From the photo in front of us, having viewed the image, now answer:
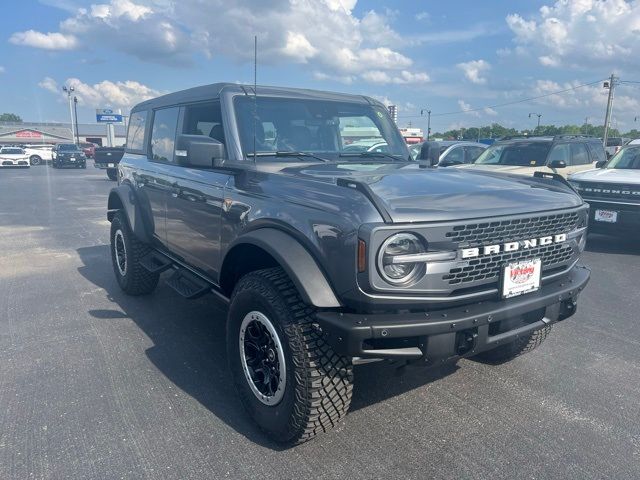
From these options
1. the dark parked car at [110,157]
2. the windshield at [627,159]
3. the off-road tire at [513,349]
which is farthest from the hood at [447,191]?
the windshield at [627,159]

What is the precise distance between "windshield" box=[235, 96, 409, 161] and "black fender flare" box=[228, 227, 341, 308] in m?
1.02

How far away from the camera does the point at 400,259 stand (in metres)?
2.41

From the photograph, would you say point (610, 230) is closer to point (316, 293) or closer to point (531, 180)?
point (531, 180)

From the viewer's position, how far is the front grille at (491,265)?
2568 mm

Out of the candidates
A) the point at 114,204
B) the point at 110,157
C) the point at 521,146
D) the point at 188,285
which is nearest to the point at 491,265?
the point at 188,285

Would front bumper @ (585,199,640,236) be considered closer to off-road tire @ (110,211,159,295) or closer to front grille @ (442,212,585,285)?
front grille @ (442,212,585,285)

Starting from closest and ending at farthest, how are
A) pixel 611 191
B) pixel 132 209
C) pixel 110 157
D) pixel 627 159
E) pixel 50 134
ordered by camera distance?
pixel 132 209
pixel 611 191
pixel 627 159
pixel 110 157
pixel 50 134

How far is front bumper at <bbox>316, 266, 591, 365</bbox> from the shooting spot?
2.38 metres

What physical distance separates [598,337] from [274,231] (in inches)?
128

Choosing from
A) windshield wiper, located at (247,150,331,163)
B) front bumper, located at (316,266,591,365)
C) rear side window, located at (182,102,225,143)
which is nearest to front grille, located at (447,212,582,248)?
front bumper, located at (316,266,591,365)

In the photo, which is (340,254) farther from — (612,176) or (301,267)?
(612,176)

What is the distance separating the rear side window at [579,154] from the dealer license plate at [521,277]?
30.6 ft

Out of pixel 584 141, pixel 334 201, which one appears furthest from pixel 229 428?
pixel 584 141

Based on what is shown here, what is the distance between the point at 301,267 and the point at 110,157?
8746mm
